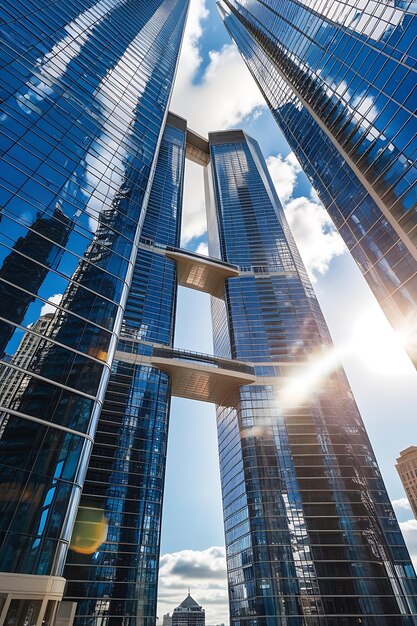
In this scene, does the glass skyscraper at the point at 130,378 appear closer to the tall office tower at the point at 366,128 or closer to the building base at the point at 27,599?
the building base at the point at 27,599

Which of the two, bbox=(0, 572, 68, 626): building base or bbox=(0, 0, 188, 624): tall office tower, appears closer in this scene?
bbox=(0, 572, 68, 626): building base

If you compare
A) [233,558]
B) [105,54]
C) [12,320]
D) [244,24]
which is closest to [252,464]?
[233,558]

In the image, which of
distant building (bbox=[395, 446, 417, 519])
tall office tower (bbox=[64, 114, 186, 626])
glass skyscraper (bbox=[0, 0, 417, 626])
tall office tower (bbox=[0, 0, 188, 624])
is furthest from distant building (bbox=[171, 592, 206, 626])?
tall office tower (bbox=[0, 0, 188, 624])

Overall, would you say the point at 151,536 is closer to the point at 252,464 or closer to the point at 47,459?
the point at 252,464

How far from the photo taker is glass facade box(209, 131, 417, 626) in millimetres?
46188

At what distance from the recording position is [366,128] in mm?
30969

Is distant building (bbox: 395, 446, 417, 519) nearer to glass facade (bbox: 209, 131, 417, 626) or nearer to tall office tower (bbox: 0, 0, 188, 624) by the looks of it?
glass facade (bbox: 209, 131, 417, 626)

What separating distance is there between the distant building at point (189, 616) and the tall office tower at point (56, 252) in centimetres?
19404

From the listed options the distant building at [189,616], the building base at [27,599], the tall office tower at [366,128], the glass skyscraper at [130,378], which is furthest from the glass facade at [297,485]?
the distant building at [189,616]

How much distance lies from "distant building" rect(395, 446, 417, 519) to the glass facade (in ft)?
232

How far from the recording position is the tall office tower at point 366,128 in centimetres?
2575

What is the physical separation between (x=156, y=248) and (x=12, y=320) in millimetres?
65588

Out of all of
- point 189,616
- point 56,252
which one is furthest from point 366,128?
point 189,616

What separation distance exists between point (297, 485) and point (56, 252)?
47.8 m
